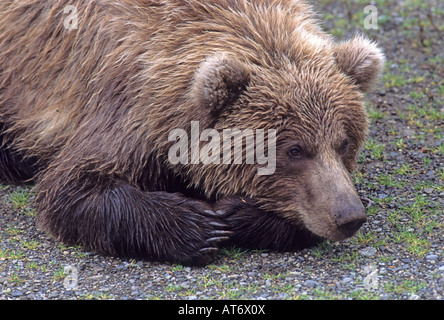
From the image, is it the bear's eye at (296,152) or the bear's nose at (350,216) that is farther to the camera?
the bear's eye at (296,152)

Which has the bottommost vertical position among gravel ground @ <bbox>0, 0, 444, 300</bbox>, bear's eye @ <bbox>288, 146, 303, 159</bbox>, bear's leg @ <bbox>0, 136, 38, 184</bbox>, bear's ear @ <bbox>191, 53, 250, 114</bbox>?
gravel ground @ <bbox>0, 0, 444, 300</bbox>

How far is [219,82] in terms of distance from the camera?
5340 mm

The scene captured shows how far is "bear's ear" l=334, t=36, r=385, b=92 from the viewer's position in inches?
230

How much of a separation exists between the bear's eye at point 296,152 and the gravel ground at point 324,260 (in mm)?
789

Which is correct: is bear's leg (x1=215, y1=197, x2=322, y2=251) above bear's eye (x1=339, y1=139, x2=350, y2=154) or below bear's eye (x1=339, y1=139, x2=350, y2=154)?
below

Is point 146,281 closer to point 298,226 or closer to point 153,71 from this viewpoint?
point 298,226

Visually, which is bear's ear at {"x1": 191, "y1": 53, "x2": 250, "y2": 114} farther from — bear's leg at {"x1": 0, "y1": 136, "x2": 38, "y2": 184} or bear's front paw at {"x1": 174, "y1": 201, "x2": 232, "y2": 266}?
bear's leg at {"x1": 0, "y1": 136, "x2": 38, "y2": 184}

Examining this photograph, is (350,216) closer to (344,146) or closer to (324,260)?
(324,260)

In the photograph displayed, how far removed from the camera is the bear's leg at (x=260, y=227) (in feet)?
18.5

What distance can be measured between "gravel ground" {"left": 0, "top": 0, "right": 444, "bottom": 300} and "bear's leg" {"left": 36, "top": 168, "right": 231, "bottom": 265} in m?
0.12

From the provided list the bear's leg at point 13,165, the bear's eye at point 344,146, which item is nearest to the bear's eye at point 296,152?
the bear's eye at point 344,146

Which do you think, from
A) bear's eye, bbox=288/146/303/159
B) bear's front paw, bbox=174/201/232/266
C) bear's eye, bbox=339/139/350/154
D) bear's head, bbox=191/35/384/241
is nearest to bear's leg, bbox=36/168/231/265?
bear's front paw, bbox=174/201/232/266

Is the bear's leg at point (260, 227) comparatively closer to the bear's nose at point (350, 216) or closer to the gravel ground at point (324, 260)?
the gravel ground at point (324, 260)

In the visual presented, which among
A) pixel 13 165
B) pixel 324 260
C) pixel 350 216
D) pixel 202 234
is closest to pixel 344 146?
pixel 350 216
